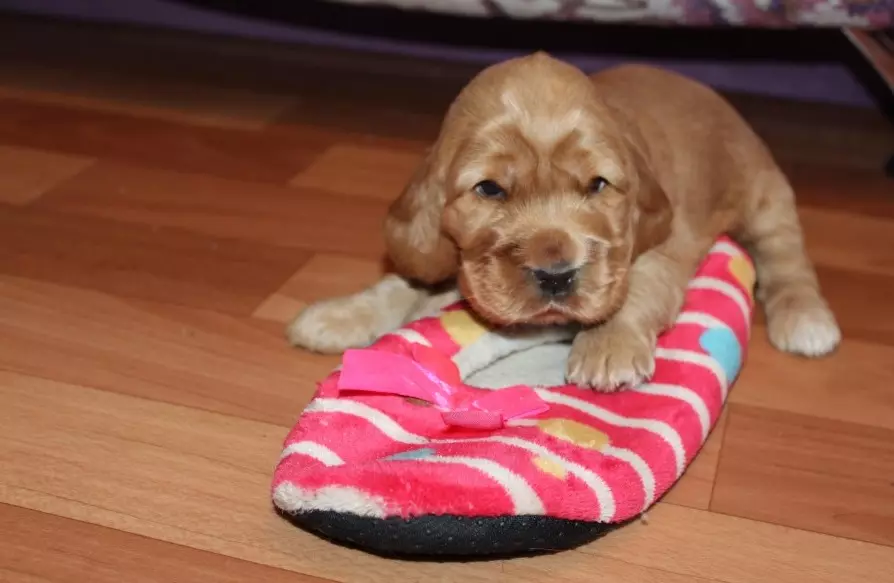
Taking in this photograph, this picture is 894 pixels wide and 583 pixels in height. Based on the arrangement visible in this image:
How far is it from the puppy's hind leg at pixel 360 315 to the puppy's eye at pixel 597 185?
15.6 inches

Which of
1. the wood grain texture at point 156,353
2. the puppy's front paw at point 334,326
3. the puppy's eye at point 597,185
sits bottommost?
the wood grain texture at point 156,353

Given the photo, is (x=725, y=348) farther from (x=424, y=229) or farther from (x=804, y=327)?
(x=424, y=229)

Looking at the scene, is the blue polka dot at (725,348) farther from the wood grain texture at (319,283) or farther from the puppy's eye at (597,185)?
the wood grain texture at (319,283)

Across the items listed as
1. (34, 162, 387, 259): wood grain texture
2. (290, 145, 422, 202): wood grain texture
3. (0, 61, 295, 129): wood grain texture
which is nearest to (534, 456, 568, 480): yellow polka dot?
(34, 162, 387, 259): wood grain texture

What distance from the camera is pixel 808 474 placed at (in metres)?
1.76

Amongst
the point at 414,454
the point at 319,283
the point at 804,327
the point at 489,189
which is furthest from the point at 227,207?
the point at 804,327

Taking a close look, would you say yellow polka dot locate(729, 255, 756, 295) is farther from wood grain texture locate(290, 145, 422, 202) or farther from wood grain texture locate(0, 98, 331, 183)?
wood grain texture locate(0, 98, 331, 183)

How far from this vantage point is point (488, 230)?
1833 mm

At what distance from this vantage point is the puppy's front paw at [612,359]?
181cm

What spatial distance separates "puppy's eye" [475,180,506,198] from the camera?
1836 millimetres

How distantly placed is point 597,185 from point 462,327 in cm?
35

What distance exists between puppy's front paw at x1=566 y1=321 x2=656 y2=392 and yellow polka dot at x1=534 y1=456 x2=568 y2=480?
29 centimetres

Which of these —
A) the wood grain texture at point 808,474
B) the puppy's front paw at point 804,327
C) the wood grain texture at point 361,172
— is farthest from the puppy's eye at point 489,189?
the wood grain texture at point 361,172

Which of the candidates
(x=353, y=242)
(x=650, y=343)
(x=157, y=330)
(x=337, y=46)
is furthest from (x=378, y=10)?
(x=650, y=343)
